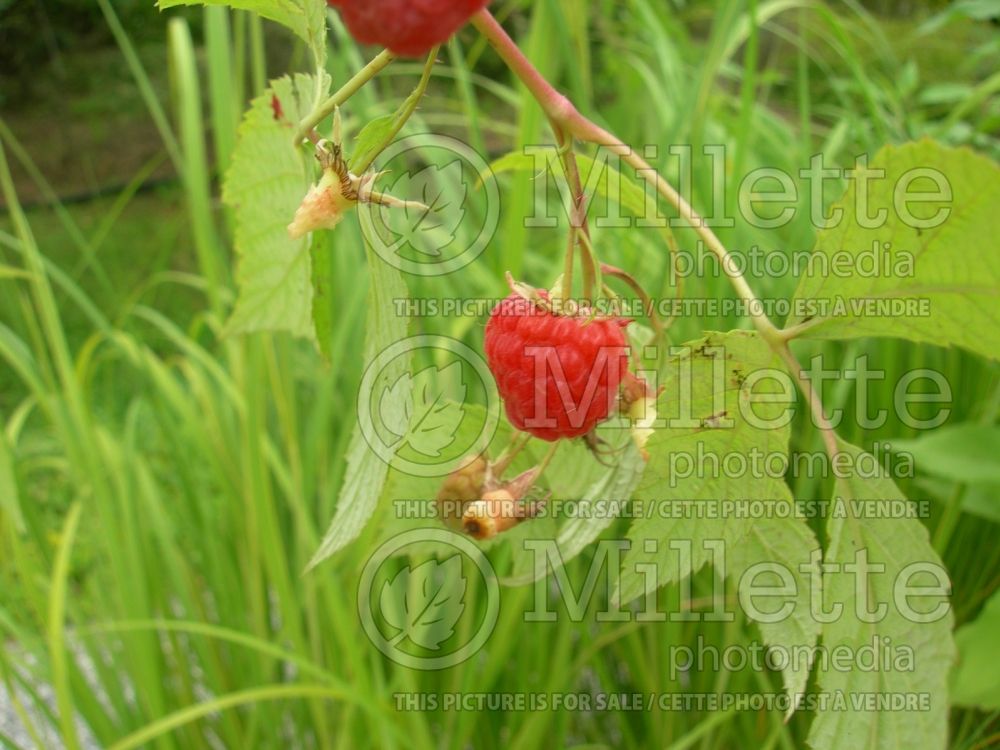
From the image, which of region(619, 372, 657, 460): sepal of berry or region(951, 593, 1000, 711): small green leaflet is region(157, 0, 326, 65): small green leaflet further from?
region(951, 593, 1000, 711): small green leaflet

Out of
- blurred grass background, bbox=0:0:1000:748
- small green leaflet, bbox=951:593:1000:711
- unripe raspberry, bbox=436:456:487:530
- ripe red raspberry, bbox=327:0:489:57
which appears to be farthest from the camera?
blurred grass background, bbox=0:0:1000:748

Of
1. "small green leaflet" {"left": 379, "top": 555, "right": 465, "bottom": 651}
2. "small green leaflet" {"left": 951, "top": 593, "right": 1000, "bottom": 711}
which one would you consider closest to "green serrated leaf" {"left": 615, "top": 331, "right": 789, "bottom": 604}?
"small green leaflet" {"left": 951, "top": 593, "right": 1000, "bottom": 711}

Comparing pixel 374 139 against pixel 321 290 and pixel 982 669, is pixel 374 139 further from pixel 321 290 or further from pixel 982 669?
pixel 982 669

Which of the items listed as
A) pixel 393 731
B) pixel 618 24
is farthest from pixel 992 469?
pixel 618 24

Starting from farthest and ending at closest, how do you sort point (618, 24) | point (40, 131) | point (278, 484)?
point (40, 131) → point (618, 24) → point (278, 484)

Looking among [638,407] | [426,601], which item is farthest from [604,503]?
[426,601]

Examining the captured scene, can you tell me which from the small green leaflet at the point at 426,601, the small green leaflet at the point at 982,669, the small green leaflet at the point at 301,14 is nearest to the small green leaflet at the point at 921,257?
the small green leaflet at the point at 301,14

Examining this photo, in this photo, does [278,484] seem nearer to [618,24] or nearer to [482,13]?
[482,13]

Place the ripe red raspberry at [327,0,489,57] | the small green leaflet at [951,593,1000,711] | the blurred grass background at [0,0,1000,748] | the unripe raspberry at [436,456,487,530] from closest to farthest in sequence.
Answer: the ripe red raspberry at [327,0,489,57]
the unripe raspberry at [436,456,487,530]
the small green leaflet at [951,593,1000,711]
the blurred grass background at [0,0,1000,748]
